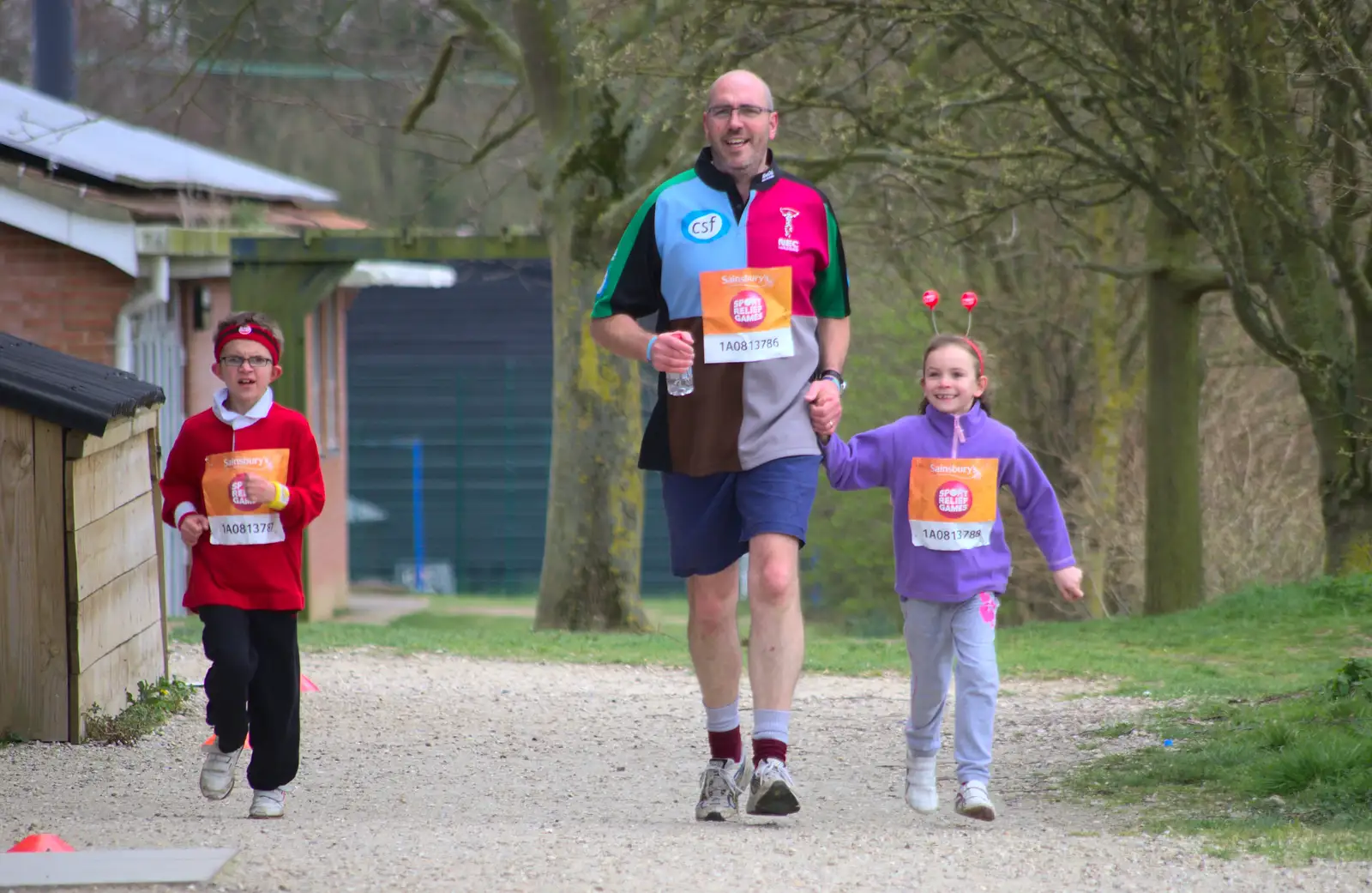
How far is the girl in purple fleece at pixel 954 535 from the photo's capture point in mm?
5887

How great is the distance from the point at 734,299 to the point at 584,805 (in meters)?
1.92

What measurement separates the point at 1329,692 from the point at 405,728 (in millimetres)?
3909

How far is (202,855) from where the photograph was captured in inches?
186

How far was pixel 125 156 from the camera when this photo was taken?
59.7 feet

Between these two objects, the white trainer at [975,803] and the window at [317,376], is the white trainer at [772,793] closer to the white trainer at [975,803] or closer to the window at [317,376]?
the white trainer at [975,803]

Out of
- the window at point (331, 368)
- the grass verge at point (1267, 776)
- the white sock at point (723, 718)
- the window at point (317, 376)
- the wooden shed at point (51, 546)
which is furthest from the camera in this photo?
the window at point (331, 368)

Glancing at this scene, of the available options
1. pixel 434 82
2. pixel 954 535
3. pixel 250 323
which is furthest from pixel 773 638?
pixel 434 82

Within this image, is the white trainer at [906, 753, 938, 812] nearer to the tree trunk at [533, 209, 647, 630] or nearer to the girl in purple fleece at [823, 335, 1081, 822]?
the girl in purple fleece at [823, 335, 1081, 822]

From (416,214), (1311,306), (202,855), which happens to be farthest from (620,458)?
(202,855)

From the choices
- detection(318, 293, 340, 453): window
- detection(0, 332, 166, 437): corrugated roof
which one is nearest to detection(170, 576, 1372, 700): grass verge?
detection(0, 332, 166, 437): corrugated roof

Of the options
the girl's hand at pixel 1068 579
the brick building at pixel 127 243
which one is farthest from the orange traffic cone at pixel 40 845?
the brick building at pixel 127 243

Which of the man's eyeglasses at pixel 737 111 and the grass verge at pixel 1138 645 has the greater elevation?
the man's eyeglasses at pixel 737 111

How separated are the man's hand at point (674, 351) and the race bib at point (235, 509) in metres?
1.31

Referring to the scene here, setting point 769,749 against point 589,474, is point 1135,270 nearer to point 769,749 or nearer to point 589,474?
point 589,474
